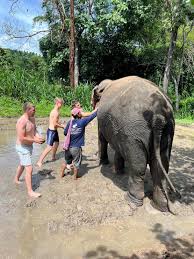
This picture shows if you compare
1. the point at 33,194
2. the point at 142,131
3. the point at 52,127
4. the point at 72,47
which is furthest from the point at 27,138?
the point at 72,47

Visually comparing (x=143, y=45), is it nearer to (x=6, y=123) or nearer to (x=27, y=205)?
(x=6, y=123)

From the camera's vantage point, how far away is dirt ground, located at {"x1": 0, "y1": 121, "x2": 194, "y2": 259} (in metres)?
4.54

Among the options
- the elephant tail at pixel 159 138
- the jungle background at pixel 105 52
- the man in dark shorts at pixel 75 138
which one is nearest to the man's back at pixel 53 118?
the man in dark shorts at pixel 75 138

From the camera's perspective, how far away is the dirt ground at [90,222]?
4539 millimetres

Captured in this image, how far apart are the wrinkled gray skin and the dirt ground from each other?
0.35 m

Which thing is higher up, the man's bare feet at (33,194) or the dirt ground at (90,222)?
the man's bare feet at (33,194)

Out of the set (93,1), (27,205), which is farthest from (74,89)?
(27,205)

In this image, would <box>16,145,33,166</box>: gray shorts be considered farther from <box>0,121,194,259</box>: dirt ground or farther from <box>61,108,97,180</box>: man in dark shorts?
<box>61,108,97,180</box>: man in dark shorts

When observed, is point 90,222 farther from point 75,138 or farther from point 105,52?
point 105,52

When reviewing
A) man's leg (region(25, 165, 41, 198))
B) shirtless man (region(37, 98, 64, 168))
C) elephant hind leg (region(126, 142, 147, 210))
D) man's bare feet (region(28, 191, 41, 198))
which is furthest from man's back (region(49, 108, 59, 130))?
elephant hind leg (region(126, 142, 147, 210))

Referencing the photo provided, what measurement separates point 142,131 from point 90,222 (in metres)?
1.49

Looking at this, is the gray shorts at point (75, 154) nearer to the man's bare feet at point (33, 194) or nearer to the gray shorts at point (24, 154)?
the gray shorts at point (24, 154)

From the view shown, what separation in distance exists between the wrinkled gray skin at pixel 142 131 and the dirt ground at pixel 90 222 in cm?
35

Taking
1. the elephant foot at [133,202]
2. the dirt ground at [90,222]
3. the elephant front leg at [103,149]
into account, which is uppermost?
the elephant front leg at [103,149]
